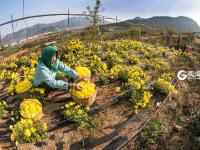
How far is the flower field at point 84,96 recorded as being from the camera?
17.3ft

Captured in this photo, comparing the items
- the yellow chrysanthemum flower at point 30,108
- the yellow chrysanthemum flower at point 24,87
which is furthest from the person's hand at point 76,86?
the yellow chrysanthemum flower at point 24,87

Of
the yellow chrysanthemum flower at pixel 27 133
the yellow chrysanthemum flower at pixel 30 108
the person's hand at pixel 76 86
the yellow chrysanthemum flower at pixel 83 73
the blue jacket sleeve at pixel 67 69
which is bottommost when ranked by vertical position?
the yellow chrysanthemum flower at pixel 27 133

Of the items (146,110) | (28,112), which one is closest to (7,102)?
(28,112)

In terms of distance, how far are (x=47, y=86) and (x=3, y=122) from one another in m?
1.11

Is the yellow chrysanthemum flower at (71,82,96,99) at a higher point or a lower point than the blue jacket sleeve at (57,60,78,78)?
lower

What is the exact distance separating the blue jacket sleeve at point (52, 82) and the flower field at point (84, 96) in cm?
24

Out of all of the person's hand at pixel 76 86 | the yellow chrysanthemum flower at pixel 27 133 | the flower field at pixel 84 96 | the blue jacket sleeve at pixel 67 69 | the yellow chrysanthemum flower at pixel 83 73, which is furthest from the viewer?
the yellow chrysanthemum flower at pixel 83 73

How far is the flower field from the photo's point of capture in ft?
17.3

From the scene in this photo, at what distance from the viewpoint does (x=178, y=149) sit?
513cm

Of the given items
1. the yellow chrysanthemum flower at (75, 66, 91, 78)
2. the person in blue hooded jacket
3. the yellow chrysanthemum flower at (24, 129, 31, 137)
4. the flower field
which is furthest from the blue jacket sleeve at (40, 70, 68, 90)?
the yellow chrysanthemum flower at (24, 129, 31, 137)

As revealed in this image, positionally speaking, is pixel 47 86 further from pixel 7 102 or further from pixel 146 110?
pixel 146 110

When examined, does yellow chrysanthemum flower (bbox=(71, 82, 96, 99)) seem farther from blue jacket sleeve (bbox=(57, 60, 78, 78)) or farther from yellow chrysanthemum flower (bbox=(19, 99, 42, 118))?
yellow chrysanthemum flower (bbox=(19, 99, 42, 118))

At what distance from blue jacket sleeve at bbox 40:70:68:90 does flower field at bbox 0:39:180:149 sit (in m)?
0.24

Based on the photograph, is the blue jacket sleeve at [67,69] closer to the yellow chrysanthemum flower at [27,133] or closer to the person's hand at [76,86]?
the person's hand at [76,86]
